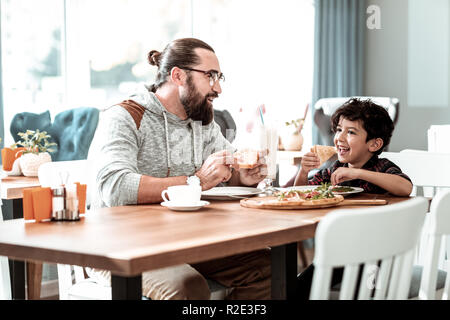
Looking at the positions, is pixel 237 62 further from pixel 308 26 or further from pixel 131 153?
pixel 131 153

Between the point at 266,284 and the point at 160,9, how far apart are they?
3.32 m

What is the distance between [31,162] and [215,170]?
5.12 ft

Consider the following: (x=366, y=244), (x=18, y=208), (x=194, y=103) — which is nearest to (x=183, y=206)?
(x=194, y=103)

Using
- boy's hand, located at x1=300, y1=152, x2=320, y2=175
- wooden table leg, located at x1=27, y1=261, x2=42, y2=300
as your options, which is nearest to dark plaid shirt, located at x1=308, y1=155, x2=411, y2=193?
boy's hand, located at x1=300, y1=152, x2=320, y2=175

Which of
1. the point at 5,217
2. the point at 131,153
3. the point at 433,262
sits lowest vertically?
the point at 5,217

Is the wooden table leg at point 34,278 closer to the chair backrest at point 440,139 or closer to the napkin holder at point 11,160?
the napkin holder at point 11,160

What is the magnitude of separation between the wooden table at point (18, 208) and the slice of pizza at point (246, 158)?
3.15ft

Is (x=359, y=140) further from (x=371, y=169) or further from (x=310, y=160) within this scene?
(x=310, y=160)

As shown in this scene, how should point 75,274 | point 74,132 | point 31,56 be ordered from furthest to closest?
point 31,56 → point 74,132 → point 75,274

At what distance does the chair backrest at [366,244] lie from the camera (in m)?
1.08

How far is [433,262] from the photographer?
1413 millimetres

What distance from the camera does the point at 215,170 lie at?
195 cm

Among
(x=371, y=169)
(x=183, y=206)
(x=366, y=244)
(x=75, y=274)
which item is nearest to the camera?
(x=366, y=244)
